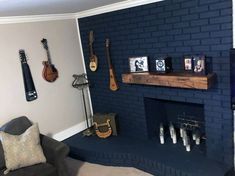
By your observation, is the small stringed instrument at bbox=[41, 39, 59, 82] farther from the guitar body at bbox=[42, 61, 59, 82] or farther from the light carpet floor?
the light carpet floor

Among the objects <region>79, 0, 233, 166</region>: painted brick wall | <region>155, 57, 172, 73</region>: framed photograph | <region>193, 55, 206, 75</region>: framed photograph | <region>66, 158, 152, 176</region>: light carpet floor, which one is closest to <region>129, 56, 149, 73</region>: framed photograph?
<region>79, 0, 233, 166</region>: painted brick wall

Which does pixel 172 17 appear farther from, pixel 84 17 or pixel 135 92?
pixel 84 17

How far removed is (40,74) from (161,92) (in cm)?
172

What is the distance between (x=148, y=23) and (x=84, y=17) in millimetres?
1160

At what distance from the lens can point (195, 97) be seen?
2941 mm

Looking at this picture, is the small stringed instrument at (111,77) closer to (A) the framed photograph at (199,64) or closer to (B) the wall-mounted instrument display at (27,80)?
(B) the wall-mounted instrument display at (27,80)

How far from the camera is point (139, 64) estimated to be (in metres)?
3.29

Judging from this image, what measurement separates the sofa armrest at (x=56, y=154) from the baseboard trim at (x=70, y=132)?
0.99 m

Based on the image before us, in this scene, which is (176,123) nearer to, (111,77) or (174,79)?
(174,79)

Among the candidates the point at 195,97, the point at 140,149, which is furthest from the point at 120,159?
the point at 195,97

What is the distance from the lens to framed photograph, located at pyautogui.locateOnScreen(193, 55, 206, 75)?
272 cm

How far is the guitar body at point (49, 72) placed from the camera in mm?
3697

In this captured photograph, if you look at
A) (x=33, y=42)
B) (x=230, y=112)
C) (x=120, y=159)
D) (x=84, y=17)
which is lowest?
(x=120, y=159)

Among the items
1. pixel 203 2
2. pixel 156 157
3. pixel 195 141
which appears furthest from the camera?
pixel 195 141
